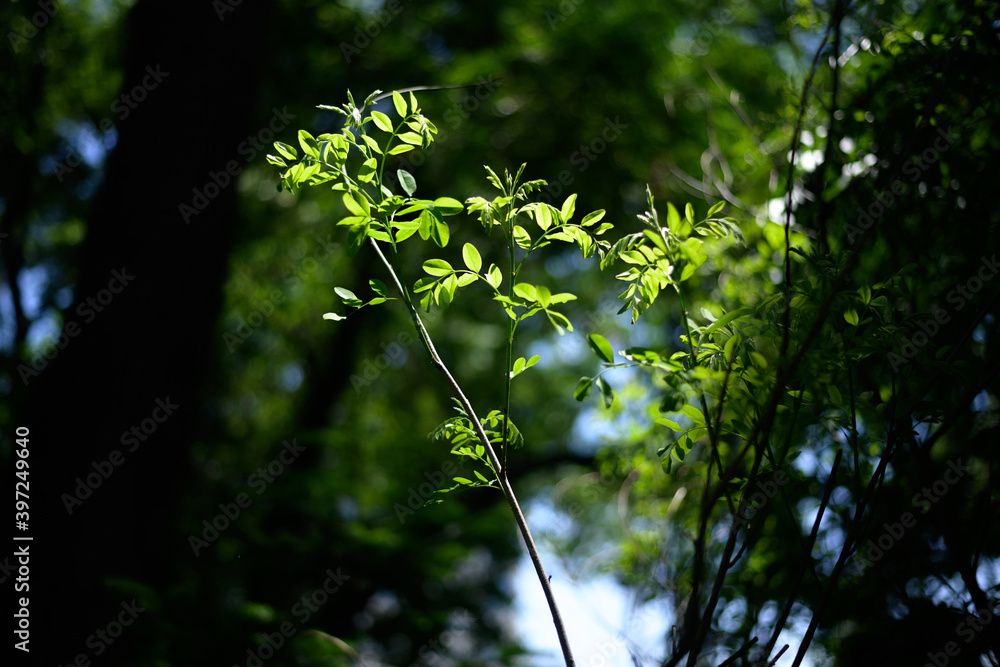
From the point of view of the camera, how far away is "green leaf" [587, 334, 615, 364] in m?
0.94

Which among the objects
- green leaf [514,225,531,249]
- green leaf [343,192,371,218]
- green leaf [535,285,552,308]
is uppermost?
green leaf [343,192,371,218]

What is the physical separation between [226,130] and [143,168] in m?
0.51

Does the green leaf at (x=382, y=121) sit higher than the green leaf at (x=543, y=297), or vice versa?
the green leaf at (x=382, y=121)

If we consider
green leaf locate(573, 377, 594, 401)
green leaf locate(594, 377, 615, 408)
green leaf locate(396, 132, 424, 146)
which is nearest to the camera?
green leaf locate(594, 377, 615, 408)

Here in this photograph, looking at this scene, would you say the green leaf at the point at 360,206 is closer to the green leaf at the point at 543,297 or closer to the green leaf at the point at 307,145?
the green leaf at the point at 307,145

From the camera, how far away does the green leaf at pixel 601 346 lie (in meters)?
0.94

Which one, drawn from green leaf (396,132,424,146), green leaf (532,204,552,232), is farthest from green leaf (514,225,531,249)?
green leaf (396,132,424,146)

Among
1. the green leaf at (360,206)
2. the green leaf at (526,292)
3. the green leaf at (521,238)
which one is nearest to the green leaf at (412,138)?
the green leaf at (360,206)

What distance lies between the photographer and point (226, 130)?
3.48 m

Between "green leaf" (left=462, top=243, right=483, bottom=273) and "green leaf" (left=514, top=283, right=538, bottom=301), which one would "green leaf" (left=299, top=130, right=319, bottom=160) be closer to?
"green leaf" (left=462, top=243, right=483, bottom=273)

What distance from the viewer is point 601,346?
0.96m

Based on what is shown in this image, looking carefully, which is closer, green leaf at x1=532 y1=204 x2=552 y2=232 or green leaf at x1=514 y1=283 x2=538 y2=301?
green leaf at x1=514 y1=283 x2=538 y2=301

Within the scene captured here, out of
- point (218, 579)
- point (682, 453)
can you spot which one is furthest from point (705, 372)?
point (218, 579)

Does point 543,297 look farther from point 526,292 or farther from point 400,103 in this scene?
point 400,103
